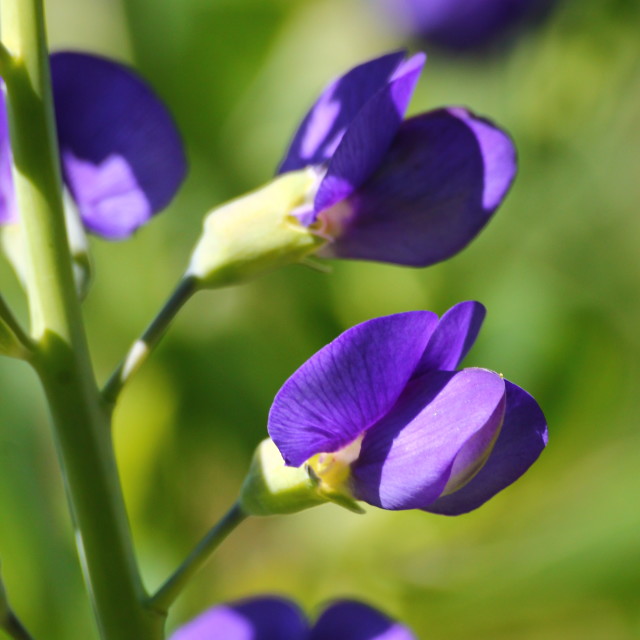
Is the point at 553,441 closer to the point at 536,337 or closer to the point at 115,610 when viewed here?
the point at 536,337

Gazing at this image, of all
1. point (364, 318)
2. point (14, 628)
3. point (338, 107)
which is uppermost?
point (338, 107)

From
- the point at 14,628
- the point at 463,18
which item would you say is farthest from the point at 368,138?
the point at 463,18

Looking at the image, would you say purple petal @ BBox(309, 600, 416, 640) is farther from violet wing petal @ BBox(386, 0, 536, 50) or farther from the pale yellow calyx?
violet wing petal @ BBox(386, 0, 536, 50)

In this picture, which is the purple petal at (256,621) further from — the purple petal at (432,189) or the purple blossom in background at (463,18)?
the purple blossom in background at (463,18)

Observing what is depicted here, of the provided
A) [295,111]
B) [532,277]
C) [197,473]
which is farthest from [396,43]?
[197,473]

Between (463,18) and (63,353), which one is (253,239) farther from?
(463,18)
